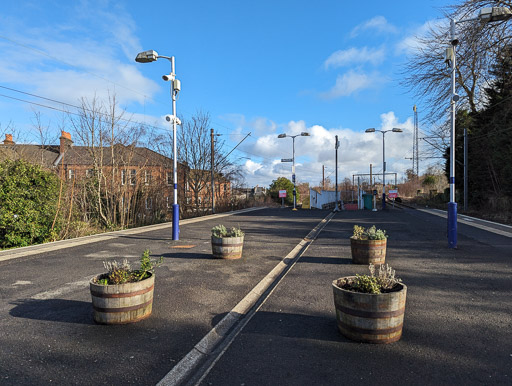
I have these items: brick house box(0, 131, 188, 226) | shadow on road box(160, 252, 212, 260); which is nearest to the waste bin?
brick house box(0, 131, 188, 226)

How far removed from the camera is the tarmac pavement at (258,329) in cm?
296

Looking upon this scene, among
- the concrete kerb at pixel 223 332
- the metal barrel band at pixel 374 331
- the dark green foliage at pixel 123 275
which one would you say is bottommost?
the concrete kerb at pixel 223 332

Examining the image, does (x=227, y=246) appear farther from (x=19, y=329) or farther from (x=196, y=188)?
(x=196, y=188)

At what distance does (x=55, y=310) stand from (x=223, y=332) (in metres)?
2.55

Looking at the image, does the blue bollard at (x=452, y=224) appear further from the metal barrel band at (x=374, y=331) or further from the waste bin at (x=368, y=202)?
the waste bin at (x=368, y=202)

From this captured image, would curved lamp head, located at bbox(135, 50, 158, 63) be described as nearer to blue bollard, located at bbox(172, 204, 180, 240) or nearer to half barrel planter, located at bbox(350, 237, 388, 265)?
Result: blue bollard, located at bbox(172, 204, 180, 240)

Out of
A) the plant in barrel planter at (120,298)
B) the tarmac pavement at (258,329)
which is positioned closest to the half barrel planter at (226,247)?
the tarmac pavement at (258,329)

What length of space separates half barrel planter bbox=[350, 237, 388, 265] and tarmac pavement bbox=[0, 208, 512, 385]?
420 millimetres

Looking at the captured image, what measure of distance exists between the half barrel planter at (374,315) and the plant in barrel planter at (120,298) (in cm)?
246

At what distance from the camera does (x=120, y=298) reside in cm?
396

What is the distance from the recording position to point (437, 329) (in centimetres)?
387

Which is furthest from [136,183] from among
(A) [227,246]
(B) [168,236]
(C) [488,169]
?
(C) [488,169]

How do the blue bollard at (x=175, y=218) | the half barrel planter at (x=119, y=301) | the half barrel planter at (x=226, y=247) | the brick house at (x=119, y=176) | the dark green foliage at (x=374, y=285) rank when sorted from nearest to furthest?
the dark green foliage at (x=374, y=285) < the half barrel planter at (x=119, y=301) < the half barrel planter at (x=226, y=247) < the blue bollard at (x=175, y=218) < the brick house at (x=119, y=176)

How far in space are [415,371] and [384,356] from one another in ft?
1.06
